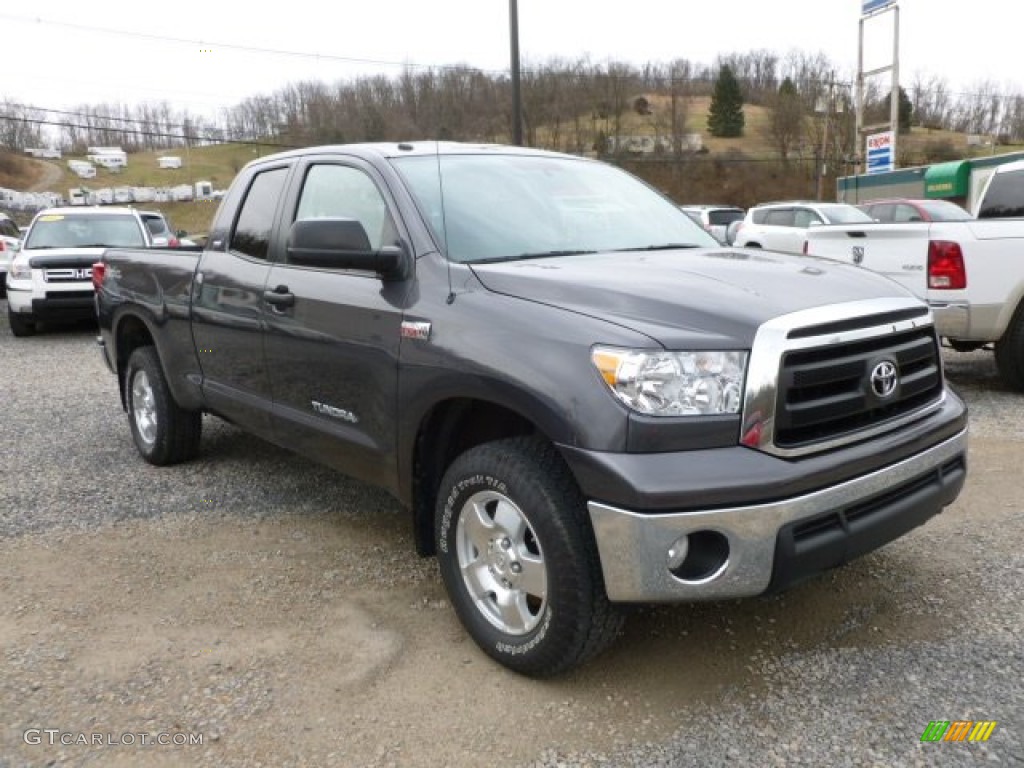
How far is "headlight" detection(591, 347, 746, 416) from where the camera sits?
2.38 m

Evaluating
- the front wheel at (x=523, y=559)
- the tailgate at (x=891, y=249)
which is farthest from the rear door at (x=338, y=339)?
the tailgate at (x=891, y=249)

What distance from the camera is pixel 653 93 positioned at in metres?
78.4

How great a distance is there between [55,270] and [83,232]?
1.29 metres

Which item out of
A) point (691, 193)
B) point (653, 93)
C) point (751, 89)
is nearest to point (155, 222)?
point (691, 193)

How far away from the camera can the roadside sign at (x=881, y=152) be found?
36.0m

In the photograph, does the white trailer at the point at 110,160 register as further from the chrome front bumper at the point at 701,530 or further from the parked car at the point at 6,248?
the chrome front bumper at the point at 701,530

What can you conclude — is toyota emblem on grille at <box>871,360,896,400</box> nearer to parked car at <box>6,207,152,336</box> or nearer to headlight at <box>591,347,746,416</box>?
headlight at <box>591,347,746,416</box>

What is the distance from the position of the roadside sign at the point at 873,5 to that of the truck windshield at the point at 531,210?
39273mm

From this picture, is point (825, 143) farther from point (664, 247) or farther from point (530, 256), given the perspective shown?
point (530, 256)

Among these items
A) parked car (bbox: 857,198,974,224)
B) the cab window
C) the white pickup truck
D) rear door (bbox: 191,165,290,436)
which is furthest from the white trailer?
the cab window

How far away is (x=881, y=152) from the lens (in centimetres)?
3672

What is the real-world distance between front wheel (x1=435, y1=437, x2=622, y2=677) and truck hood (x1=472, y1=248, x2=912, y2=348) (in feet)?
1.63

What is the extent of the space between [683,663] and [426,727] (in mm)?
904

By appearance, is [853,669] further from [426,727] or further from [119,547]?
[119,547]
